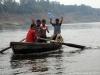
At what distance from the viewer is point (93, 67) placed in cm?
1025

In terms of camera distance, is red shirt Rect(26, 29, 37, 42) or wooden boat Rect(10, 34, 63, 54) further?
red shirt Rect(26, 29, 37, 42)

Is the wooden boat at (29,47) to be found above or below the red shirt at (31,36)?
below

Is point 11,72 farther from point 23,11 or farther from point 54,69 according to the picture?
point 23,11

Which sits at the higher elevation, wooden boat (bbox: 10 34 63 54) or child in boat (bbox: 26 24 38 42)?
child in boat (bbox: 26 24 38 42)

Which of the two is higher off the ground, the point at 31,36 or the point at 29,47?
the point at 31,36

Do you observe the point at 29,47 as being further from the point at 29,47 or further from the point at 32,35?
the point at 32,35

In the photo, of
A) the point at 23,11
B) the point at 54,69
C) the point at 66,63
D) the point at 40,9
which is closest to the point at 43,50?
the point at 66,63

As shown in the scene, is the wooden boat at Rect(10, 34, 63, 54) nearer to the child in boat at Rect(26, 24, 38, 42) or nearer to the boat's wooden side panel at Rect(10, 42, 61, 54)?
the boat's wooden side panel at Rect(10, 42, 61, 54)

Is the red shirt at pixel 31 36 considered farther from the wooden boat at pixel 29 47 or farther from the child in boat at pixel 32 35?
the wooden boat at pixel 29 47

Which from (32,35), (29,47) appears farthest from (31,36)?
(29,47)

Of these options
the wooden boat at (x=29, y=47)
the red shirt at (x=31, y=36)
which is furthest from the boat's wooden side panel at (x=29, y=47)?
the red shirt at (x=31, y=36)

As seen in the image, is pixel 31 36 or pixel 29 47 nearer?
pixel 29 47

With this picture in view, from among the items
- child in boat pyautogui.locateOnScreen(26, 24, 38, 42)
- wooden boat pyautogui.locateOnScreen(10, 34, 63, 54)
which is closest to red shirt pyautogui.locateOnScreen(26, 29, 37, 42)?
child in boat pyautogui.locateOnScreen(26, 24, 38, 42)

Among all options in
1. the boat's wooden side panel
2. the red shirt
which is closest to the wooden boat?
the boat's wooden side panel
